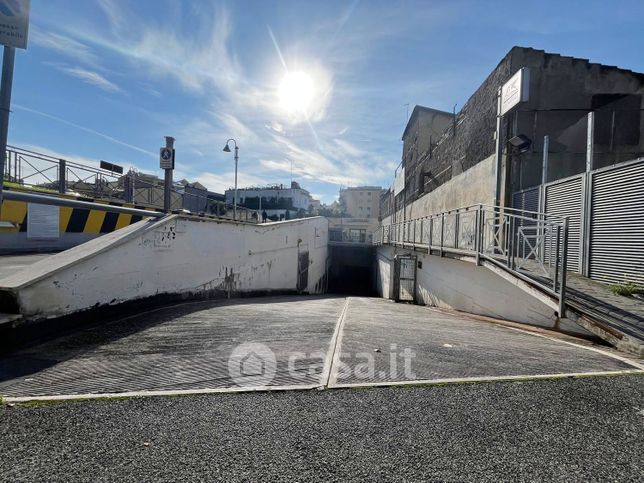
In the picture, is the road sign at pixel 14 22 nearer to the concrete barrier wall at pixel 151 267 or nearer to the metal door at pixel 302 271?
the concrete barrier wall at pixel 151 267

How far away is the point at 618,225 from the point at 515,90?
5.30 m

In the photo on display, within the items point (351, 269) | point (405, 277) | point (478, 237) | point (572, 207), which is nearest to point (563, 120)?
point (572, 207)

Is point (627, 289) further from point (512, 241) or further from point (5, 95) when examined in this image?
point (5, 95)

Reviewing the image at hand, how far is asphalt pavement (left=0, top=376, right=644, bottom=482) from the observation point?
1.94 m

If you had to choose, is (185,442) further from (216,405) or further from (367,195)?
→ (367,195)

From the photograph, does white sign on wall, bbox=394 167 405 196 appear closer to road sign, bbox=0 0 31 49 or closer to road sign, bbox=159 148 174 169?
road sign, bbox=159 148 174 169

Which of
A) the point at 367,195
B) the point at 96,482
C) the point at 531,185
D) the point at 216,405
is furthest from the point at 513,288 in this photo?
the point at 367,195

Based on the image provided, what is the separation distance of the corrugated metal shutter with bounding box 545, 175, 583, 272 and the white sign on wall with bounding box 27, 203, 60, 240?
40.7 ft

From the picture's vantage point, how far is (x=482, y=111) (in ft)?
44.0

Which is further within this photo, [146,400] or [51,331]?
[51,331]

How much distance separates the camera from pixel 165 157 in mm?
7605

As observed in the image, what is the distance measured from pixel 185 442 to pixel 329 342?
8.08 feet

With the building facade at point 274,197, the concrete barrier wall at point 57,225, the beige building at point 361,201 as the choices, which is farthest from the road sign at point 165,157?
the beige building at point 361,201

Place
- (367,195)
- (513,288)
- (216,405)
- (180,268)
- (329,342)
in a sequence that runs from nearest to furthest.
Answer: (216,405) → (329,342) → (180,268) → (513,288) → (367,195)
